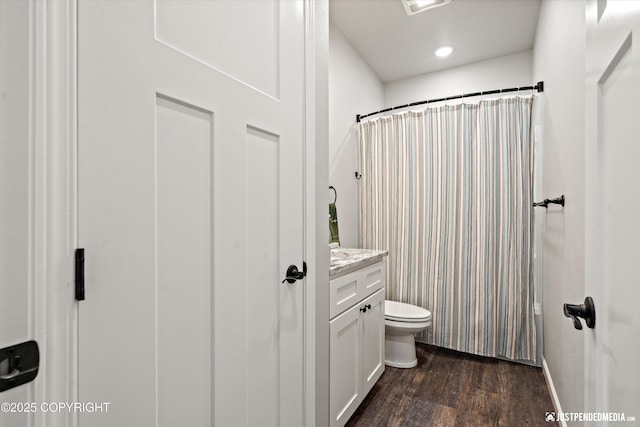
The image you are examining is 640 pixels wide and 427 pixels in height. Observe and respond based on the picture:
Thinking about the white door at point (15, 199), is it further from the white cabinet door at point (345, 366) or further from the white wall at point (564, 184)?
the white wall at point (564, 184)

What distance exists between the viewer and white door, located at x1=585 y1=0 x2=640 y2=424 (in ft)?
1.59

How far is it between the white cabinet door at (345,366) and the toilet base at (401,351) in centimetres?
67

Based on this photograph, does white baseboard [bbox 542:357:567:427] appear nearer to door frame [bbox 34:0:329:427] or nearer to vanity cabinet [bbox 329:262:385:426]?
vanity cabinet [bbox 329:262:385:426]

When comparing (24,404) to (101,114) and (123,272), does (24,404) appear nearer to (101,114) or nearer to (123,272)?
(123,272)

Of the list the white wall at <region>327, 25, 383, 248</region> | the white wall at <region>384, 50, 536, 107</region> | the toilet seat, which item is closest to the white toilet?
the toilet seat

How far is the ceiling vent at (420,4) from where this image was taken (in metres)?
2.05

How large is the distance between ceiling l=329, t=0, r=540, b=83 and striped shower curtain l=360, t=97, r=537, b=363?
0.60 m

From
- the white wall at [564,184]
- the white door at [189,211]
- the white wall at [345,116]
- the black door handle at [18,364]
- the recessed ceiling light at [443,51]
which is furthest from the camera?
the recessed ceiling light at [443,51]

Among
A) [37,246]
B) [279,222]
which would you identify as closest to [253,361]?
[279,222]

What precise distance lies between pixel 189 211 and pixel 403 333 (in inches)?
77.1

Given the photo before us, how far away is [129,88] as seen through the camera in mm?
633

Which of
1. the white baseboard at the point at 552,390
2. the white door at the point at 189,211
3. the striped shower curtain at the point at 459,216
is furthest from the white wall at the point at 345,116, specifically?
the white baseboard at the point at 552,390

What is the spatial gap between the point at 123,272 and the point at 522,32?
315 centimetres

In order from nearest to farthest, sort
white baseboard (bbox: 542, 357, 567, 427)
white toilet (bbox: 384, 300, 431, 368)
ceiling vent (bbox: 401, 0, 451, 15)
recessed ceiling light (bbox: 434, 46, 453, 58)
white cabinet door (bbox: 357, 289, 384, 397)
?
white baseboard (bbox: 542, 357, 567, 427) < white cabinet door (bbox: 357, 289, 384, 397) < ceiling vent (bbox: 401, 0, 451, 15) < white toilet (bbox: 384, 300, 431, 368) < recessed ceiling light (bbox: 434, 46, 453, 58)
